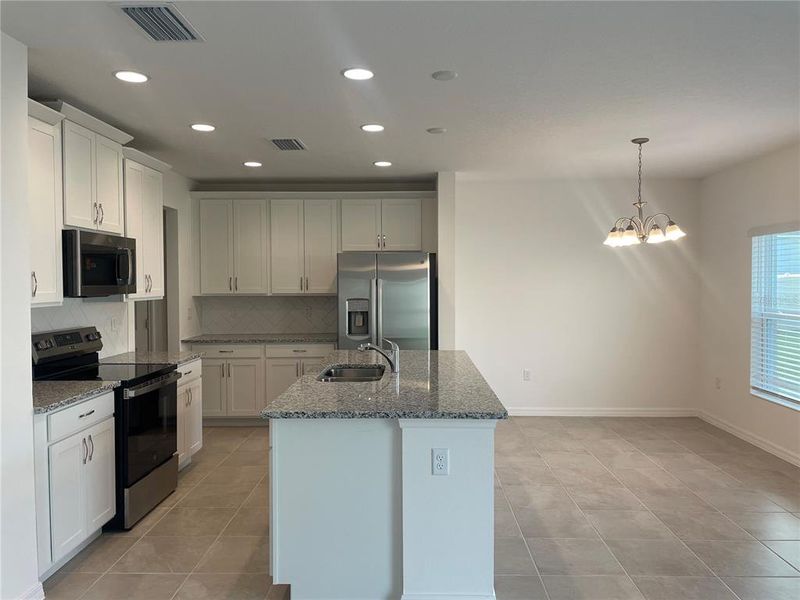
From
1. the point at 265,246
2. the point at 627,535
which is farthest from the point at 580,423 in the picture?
the point at 265,246

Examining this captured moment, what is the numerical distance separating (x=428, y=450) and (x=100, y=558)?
6.22 feet

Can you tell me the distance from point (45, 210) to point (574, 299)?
498 cm

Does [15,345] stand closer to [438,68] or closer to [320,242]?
[438,68]

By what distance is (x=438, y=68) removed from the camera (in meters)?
2.93

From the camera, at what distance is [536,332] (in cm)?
646

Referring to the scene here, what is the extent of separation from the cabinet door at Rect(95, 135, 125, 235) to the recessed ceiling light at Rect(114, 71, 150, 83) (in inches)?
31.8

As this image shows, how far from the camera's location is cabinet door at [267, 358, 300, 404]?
19.2 feet

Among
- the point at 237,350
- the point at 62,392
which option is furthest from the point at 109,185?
the point at 237,350

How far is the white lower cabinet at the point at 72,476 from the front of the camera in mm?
2752

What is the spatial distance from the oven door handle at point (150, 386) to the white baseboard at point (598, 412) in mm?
3660

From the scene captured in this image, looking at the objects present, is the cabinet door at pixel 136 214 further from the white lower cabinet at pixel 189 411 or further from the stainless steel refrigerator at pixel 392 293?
the stainless steel refrigerator at pixel 392 293

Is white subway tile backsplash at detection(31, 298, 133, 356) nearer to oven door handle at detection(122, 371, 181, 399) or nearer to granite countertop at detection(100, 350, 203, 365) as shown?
granite countertop at detection(100, 350, 203, 365)

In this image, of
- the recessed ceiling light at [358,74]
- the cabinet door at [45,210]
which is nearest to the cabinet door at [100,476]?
the cabinet door at [45,210]

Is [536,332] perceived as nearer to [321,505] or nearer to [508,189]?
[508,189]
